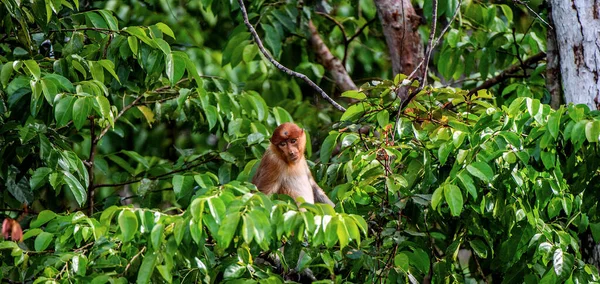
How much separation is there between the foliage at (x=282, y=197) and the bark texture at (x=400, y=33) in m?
0.55

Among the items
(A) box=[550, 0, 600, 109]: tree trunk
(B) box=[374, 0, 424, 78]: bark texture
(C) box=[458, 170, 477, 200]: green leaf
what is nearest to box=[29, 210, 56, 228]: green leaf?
(C) box=[458, 170, 477, 200]: green leaf

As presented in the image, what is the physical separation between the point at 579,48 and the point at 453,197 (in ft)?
4.92

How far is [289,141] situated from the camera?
17.7ft

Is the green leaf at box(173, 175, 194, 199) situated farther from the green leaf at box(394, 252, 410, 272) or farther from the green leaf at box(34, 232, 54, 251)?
the green leaf at box(394, 252, 410, 272)

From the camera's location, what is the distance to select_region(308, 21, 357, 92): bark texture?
7215 mm

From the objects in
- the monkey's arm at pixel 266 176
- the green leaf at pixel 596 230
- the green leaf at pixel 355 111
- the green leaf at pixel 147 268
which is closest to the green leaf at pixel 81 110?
the green leaf at pixel 147 268

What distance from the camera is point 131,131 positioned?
7.52 metres

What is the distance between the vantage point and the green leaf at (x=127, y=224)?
10.7 ft

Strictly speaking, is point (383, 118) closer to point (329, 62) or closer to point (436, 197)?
point (436, 197)

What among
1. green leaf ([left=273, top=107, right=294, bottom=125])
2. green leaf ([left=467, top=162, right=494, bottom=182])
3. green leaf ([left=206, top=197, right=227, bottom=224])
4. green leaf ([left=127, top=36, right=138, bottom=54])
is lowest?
green leaf ([left=273, top=107, right=294, bottom=125])

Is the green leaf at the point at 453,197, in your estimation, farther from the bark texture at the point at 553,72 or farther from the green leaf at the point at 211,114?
the green leaf at the point at 211,114

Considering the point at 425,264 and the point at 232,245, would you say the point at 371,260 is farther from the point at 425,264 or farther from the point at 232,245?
the point at 232,245

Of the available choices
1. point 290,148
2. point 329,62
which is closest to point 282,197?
point 290,148

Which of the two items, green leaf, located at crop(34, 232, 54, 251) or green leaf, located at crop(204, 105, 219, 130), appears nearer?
green leaf, located at crop(34, 232, 54, 251)
